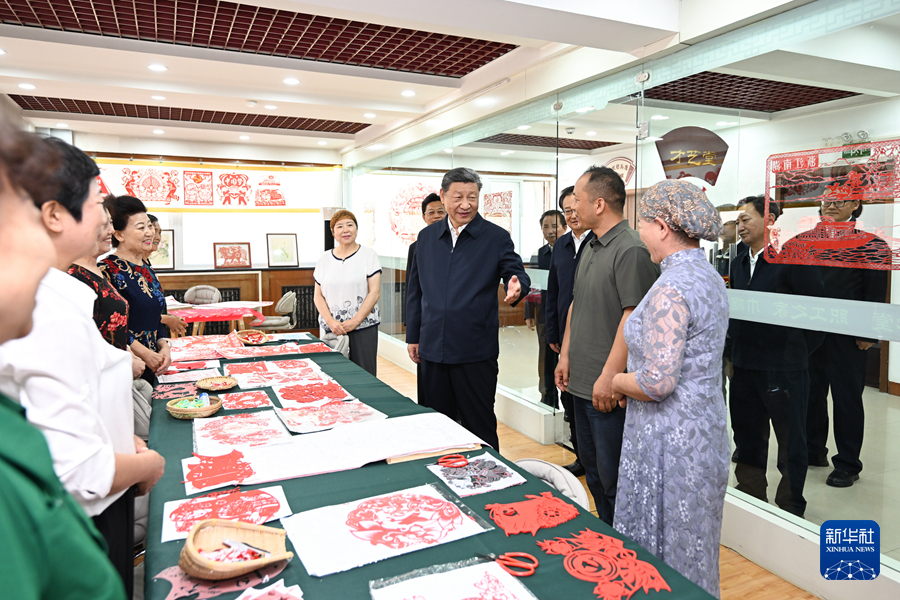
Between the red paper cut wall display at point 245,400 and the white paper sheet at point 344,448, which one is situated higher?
the red paper cut wall display at point 245,400

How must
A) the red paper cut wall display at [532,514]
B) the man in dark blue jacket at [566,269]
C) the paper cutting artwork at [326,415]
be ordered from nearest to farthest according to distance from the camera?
the red paper cut wall display at [532,514], the paper cutting artwork at [326,415], the man in dark blue jacket at [566,269]

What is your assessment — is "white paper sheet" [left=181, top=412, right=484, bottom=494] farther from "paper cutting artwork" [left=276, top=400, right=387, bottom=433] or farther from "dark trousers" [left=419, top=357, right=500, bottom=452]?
"dark trousers" [left=419, top=357, right=500, bottom=452]

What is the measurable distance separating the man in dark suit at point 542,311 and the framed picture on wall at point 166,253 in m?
5.81

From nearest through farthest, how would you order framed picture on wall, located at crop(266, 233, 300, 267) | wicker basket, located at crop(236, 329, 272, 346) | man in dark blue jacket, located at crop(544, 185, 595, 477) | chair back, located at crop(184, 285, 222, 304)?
man in dark blue jacket, located at crop(544, 185, 595, 477), wicker basket, located at crop(236, 329, 272, 346), chair back, located at crop(184, 285, 222, 304), framed picture on wall, located at crop(266, 233, 300, 267)

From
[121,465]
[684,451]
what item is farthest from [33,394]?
[684,451]

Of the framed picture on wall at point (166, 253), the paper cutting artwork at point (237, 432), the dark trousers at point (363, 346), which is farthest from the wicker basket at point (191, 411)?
the framed picture on wall at point (166, 253)

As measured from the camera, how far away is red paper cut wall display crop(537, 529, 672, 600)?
981 mm

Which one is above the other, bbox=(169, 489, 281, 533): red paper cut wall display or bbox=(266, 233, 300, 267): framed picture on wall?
bbox=(266, 233, 300, 267): framed picture on wall

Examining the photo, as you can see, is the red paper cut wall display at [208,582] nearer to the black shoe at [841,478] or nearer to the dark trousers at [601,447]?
the dark trousers at [601,447]

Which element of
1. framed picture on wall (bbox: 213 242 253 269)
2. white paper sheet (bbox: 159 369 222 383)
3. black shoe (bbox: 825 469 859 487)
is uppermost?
framed picture on wall (bbox: 213 242 253 269)

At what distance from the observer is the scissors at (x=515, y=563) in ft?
3.32

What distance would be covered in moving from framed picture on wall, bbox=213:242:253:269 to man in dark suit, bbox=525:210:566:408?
17.7ft

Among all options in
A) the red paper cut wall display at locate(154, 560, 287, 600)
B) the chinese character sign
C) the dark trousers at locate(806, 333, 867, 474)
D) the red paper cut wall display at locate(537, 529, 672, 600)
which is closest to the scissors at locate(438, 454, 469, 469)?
the red paper cut wall display at locate(537, 529, 672, 600)

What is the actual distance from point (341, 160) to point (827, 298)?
7.61 metres
